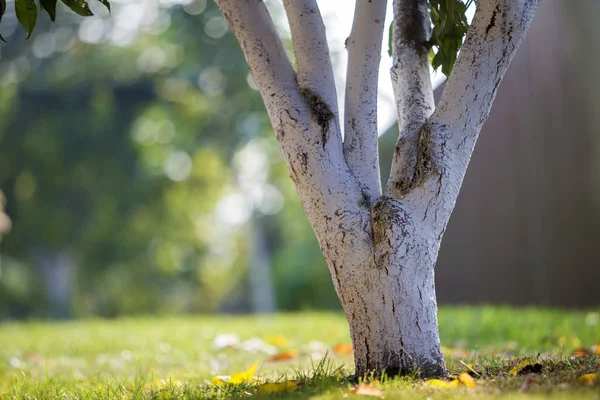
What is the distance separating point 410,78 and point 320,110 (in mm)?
440

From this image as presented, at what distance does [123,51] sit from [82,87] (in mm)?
1271

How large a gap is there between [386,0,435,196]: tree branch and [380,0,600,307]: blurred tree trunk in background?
12.0ft

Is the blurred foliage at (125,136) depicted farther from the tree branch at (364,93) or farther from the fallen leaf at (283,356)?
the tree branch at (364,93)

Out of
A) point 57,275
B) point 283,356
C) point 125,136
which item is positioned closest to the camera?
point 283,356

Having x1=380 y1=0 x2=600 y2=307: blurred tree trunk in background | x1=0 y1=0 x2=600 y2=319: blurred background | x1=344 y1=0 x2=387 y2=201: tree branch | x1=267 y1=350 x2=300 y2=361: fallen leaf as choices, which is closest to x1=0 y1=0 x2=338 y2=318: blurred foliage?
x1=0 y1=0 x2=600 y2=319: blurred background

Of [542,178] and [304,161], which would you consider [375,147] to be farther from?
[542,178]

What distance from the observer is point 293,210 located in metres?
17.9

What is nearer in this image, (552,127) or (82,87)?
(552,127)

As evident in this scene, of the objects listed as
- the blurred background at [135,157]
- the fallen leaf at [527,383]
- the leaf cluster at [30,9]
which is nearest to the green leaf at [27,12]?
the leaf cluster at [30,9]

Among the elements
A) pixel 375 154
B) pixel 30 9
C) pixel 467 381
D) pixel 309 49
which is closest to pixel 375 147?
pixel 375 154

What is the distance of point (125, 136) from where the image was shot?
14.2m

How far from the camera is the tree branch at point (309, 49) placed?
238cm

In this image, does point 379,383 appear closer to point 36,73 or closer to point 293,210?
point 36,73

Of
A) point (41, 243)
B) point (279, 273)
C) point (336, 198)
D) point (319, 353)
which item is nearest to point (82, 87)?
point (41, 243)
